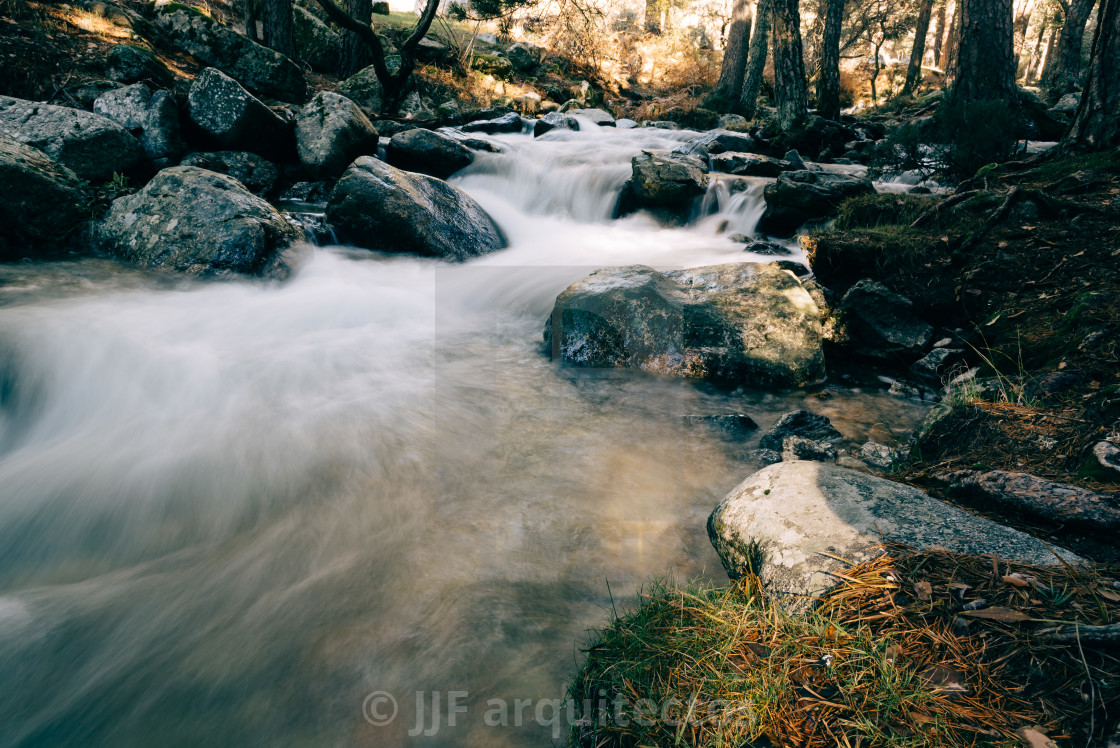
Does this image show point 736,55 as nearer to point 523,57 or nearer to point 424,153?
point 523,57

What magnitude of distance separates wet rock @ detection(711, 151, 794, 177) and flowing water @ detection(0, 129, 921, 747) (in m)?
6.53

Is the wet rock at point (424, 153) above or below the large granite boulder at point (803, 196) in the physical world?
above

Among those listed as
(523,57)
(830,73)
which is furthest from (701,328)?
(523,57)

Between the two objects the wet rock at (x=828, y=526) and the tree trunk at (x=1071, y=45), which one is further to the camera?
the tree trunk at (x=1071, y=45)

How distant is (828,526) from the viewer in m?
2.10

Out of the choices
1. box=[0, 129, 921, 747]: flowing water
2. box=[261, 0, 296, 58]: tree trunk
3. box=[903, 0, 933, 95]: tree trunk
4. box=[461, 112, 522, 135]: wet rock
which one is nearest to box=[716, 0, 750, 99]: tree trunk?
box=[461, 112, 522, 135]: wet rock

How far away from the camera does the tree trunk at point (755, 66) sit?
1700 centimetres

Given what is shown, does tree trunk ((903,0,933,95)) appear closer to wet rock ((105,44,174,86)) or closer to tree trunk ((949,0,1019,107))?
tree trunk ((949,0,1019,107))

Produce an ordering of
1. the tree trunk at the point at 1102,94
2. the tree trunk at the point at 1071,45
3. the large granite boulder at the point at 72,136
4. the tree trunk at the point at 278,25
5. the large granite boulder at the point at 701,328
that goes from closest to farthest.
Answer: the large granite boulder at the point at 701,328 < the tree trunk at the point at 1102,94 < the large granite boulder at the point at 72,136 < the tree trunk at the point at 278,25 < the tree trunk at the point at 1071,45

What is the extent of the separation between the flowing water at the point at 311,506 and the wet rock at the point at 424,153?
15.9 ft

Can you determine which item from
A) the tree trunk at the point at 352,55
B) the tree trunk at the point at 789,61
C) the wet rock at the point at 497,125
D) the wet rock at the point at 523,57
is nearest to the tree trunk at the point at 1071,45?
the tree trunk at the point at 789,61

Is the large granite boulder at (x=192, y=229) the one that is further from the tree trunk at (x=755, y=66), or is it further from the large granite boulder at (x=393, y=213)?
the tree trunk at (x=755, y=66)

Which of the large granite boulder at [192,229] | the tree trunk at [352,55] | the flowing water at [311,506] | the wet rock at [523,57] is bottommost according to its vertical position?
the flowing water at [311,506]

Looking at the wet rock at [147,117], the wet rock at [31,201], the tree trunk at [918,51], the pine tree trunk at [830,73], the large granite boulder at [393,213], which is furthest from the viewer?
the tree trunk at [918,51]
